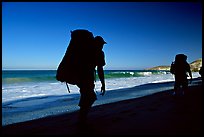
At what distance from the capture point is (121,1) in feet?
13.8

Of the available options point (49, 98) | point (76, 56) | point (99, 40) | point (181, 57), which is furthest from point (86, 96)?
point (49, 98)

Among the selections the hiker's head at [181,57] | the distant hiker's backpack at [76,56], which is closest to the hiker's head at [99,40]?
the distant hiker's backpack at [76,56]

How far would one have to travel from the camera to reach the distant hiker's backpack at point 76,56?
450 centimetres

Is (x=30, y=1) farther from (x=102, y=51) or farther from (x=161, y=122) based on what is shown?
(x=161, y=122)

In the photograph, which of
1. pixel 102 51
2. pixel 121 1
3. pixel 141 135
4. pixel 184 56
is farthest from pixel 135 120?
pixel 184 56

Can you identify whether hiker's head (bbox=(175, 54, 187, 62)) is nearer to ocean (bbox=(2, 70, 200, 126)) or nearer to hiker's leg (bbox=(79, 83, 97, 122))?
ocean (bbox=(2, 70, 200, 126))

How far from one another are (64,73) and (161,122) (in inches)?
87.6

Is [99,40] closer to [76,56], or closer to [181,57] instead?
[76,56]

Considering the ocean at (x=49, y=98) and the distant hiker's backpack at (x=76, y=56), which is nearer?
the distant hiker's backpack at (x=76, y=56)

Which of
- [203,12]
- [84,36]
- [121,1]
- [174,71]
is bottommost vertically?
[174,71]

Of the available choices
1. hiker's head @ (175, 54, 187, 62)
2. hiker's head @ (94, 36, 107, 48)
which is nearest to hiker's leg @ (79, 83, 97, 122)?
hiker's head @ (94, 36, 107, 48)

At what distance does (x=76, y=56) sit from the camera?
4.51 metres

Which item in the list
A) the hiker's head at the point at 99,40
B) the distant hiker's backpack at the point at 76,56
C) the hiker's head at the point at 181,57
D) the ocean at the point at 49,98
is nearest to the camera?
the distant hiker's backpack at the point at 76,56

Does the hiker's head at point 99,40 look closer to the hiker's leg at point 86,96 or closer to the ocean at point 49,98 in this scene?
the hiker's leg at point 86,96
